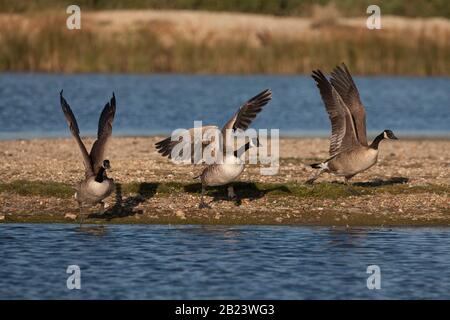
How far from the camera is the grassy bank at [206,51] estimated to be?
126 ft

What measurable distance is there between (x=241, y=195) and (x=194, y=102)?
1700 cm

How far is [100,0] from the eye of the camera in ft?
167

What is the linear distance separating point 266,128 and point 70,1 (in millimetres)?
24118

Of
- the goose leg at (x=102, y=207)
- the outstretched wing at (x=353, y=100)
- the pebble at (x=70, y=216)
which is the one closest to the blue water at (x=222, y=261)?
the pebble at (x=70, y=216)

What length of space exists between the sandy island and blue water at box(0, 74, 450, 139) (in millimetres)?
6648

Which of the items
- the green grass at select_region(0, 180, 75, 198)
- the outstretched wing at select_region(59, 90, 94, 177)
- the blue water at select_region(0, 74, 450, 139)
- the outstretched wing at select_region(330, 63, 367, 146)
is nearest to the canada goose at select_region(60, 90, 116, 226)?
the outstretched wing at select_region(59, 90, 94, 177)

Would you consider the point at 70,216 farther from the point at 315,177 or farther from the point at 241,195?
the point at 315,177

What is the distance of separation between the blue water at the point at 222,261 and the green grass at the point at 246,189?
4.20 ft

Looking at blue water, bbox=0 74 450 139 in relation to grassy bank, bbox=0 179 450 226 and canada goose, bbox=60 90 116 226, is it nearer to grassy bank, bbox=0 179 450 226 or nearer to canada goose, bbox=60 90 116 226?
grassy bank, bbox=0 179 450 226

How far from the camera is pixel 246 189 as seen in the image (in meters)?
16.1

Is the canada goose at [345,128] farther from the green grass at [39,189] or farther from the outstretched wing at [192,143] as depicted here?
the green grass at [39,189]

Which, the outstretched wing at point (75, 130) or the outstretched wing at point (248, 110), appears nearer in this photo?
the outstretched wing at point (75, 130)

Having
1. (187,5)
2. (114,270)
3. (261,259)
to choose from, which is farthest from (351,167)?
(187,5)

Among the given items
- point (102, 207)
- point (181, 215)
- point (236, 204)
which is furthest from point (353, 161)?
point (102, 207)
